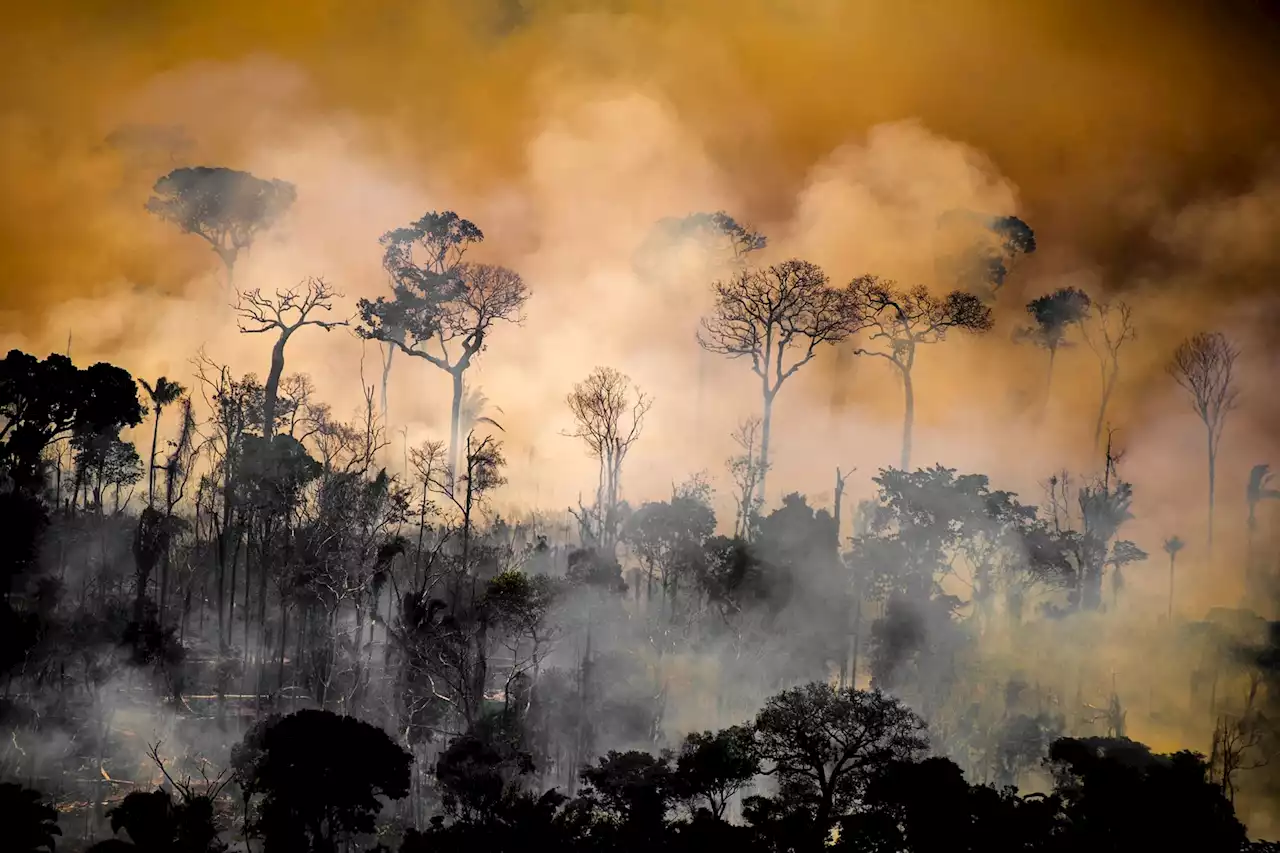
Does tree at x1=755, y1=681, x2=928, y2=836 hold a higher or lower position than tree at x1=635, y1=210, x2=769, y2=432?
lower

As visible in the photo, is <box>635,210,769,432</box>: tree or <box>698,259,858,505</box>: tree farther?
<box>635,210,769,432</box>: tree

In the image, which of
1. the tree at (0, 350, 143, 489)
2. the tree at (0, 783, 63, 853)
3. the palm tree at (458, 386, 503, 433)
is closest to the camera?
the tree at (0, 783, 63, 853)

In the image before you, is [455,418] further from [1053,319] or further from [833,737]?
[1053,319]

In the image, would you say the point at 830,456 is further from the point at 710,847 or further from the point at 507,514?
the point at 710,847

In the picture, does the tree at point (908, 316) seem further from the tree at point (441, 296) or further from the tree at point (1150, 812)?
the tree at point (1150, 812)

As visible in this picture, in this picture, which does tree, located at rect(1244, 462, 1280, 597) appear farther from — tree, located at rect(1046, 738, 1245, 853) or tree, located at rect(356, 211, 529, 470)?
tree, located at rect(356, 211, 529, 470)

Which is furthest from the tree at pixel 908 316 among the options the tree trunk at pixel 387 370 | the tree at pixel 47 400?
the tree at pixel 47 400

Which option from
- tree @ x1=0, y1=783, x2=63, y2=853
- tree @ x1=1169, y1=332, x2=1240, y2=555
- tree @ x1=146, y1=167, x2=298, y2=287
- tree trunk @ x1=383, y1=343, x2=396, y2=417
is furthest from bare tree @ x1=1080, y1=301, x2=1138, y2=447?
tree @ x1=0, y1=783, x2=63, y2=853

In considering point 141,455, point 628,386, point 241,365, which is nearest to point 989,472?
point 628,386
